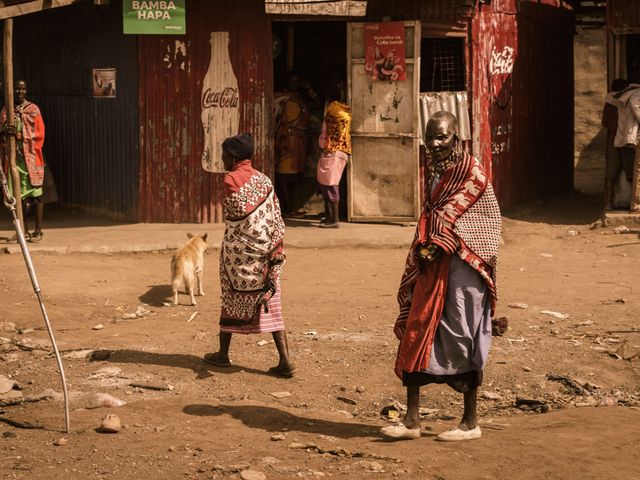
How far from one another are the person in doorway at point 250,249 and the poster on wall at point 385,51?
612 centimetres

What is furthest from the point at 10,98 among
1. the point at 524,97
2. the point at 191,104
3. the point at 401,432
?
the point at 524,97

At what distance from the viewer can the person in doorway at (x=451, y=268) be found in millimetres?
6090

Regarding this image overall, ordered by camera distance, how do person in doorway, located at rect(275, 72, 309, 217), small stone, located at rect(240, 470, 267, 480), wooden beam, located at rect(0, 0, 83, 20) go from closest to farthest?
small stone, located at rect(240, 470, 267, 480), wooden beam, located at rect(0, 0, 83, 20), person in doorway, located at rect(275, 72, 309, 217)

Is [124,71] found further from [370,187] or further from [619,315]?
[619,315]

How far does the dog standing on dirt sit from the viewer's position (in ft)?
32.6

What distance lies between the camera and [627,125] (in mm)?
14188

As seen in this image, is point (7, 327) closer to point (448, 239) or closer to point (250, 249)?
point (250, 249)

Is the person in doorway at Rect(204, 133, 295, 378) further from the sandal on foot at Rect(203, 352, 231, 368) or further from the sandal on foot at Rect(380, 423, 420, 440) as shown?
the sandal on foot at Rect(380, 423, 420, 440)

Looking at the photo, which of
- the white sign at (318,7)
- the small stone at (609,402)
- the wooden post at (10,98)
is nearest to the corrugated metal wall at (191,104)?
the white sign at (318,7)

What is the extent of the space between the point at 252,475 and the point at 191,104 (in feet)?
27.6

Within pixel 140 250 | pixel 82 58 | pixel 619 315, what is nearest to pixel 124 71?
pixel 82 58

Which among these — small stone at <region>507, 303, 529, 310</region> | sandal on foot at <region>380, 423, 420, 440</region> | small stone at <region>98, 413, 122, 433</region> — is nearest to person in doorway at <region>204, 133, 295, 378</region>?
small stone at <region>98, 413, 122, 433</region>

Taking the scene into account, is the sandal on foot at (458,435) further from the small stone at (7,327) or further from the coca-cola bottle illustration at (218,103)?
the coca-cola bottle illustration at (218,103)

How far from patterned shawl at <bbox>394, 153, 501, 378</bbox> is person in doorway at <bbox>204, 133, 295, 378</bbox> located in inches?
67.2
